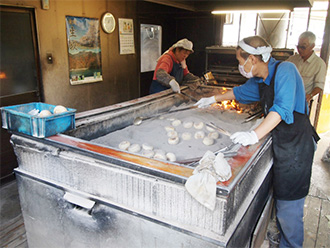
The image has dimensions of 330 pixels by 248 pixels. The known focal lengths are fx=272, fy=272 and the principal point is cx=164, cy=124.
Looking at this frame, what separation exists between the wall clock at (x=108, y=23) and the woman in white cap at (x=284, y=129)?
3.84m

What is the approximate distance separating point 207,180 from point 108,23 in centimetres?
512

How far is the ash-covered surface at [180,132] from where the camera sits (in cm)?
242

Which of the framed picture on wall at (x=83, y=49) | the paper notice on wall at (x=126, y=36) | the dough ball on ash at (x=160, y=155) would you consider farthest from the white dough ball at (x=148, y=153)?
the paper notice on wall at (x=126, y=36)

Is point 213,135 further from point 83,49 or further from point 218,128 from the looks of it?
point 83,49

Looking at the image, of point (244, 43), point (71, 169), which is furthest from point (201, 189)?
point (244, 43)

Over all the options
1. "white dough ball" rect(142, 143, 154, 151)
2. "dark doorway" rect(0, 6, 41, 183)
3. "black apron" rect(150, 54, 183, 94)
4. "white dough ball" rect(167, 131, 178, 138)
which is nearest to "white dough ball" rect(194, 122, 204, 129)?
"white dough ball" rect(167, 131, 178, 138)

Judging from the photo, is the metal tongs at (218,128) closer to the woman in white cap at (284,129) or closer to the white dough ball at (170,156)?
the woman in white cap at (284,129)

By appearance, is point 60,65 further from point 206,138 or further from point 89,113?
point 206,138

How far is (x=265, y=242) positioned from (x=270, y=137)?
1347mm

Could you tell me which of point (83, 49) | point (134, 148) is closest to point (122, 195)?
point (134, 148)

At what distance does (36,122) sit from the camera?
1.91 metres

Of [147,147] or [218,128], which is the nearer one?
[147,147]

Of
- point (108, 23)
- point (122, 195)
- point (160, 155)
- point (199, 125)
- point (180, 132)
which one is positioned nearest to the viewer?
point (122, 195)

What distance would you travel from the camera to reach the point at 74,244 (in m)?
2.05
